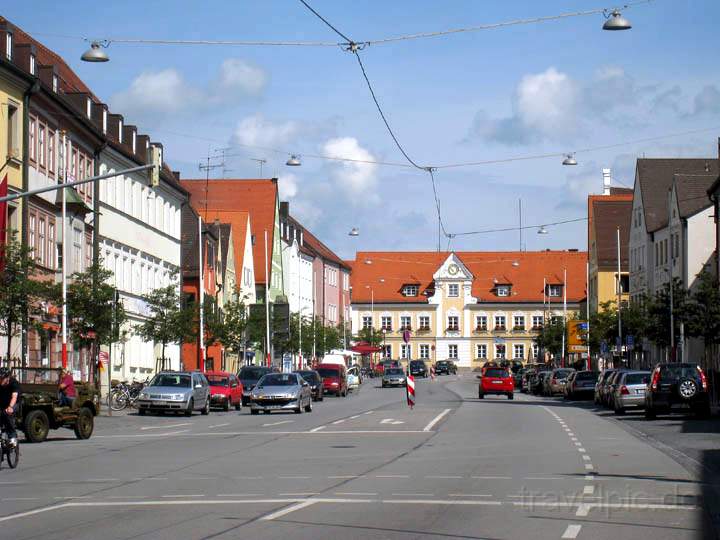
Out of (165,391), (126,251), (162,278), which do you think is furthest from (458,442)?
(162,278)

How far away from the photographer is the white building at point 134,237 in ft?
204

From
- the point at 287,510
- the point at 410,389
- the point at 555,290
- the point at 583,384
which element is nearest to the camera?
the point at 287,510

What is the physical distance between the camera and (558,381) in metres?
74.5

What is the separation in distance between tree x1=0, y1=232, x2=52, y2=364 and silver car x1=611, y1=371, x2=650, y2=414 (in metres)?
20.5

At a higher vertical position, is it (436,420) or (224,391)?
(224,391)

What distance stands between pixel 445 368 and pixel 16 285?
103938 millimetres

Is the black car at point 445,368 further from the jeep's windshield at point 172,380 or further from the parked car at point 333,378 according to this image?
the jeep's windshield at point 172,380

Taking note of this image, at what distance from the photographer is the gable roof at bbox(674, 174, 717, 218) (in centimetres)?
7994

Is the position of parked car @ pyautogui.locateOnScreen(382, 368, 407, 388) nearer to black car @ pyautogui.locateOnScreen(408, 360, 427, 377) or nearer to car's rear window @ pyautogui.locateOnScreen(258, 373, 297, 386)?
black car @ pyautogui.locateOnScreen(408, 360, 427, 377)

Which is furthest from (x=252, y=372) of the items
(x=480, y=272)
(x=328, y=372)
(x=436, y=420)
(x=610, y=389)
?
(x=480, y=272)

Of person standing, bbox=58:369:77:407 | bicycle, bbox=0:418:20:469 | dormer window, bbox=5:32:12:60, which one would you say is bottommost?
bicycle, bbox=0:418:20:469

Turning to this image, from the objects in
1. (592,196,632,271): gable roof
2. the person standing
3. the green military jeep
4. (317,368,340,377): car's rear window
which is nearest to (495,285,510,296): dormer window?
(592,196,632,271): gable roof

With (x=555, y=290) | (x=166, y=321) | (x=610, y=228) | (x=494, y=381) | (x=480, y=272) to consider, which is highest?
(x=610, y=228)

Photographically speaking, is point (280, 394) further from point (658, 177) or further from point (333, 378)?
point (658, 177)
